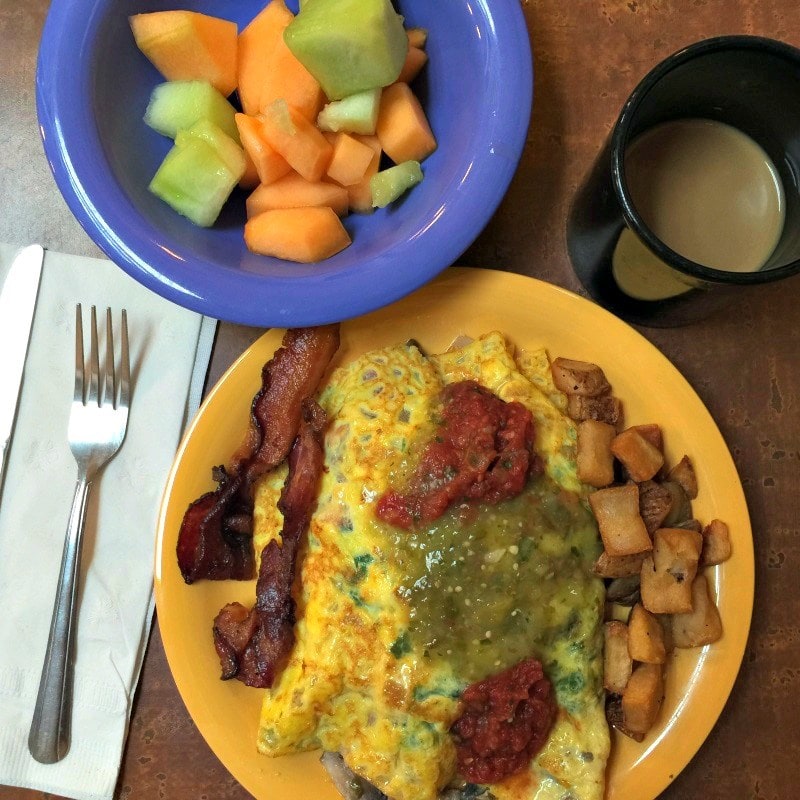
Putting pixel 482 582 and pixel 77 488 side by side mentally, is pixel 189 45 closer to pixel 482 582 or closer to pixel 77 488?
pixel 77 488

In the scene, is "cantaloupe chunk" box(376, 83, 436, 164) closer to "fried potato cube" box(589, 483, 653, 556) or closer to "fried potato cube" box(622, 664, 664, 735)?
"fried potato cube" box(589, 483, 653, 556)

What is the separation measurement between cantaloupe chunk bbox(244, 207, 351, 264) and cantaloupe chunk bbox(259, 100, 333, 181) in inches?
2.6

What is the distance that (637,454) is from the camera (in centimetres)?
124

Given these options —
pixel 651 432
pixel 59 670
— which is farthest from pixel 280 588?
pixel 651 432

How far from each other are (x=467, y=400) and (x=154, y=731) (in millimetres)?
893

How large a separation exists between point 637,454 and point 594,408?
0.11m

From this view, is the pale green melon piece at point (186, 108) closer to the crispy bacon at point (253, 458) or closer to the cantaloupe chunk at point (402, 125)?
the cantaloupe chunk at point (402, 125)

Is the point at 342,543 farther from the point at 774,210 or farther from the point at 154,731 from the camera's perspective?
the point at 774,210

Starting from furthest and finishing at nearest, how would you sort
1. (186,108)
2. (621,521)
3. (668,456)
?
(668,456) < (621,521) < (186,108)

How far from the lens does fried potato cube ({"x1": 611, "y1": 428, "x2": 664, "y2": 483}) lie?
1238 mm

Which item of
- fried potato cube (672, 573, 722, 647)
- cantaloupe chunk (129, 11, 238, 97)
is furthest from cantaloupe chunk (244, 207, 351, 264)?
fried potato cube (672, 573, 722, 647)

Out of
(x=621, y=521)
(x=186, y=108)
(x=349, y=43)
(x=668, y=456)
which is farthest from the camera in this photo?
(x=668, y=456)

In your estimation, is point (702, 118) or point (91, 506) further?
point (91, 506)

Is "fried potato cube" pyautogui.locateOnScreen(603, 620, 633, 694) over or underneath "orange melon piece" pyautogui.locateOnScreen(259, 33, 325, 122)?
underneath
